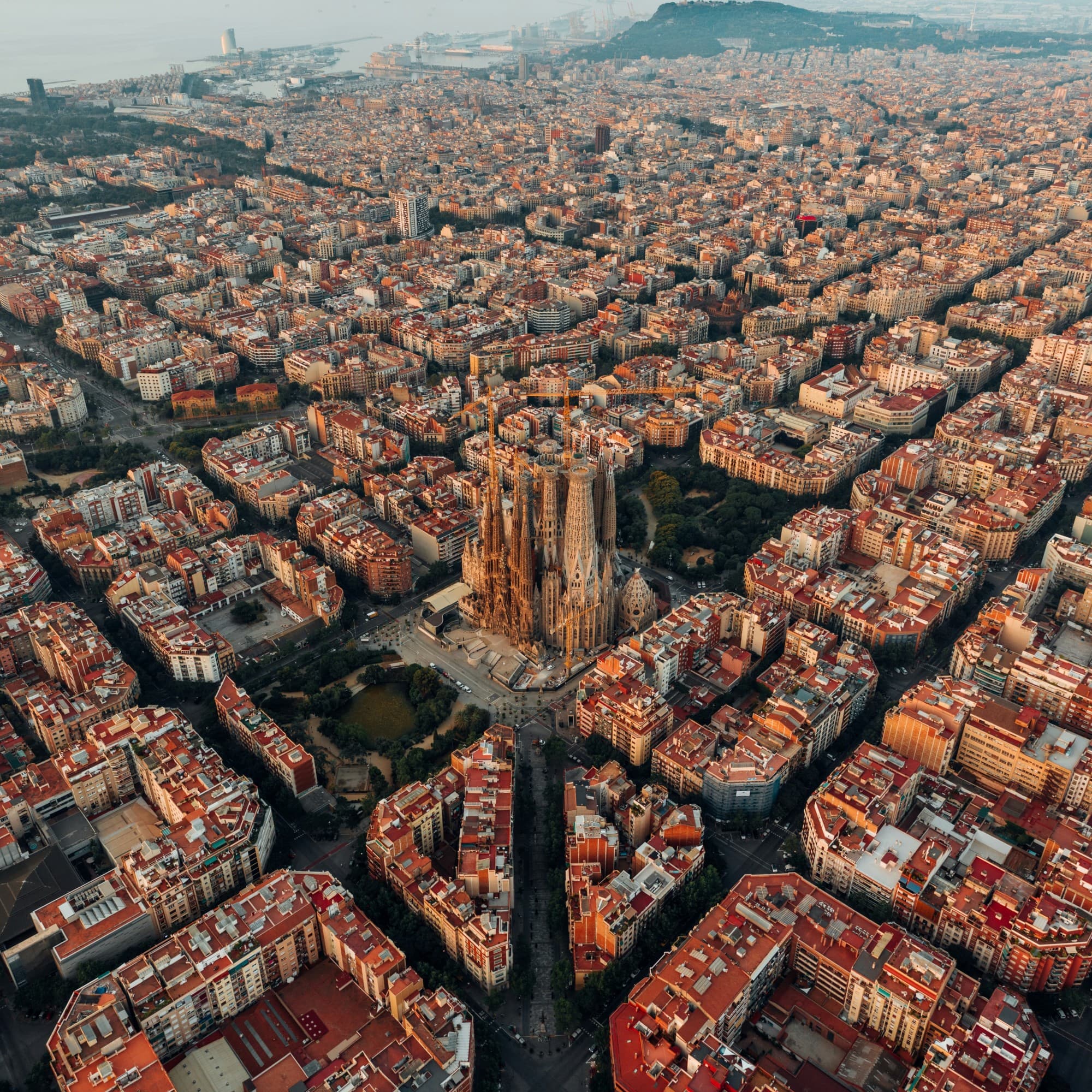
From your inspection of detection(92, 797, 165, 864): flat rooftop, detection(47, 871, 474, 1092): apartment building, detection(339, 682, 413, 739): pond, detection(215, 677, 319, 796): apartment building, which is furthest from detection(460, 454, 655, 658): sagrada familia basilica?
detection(92, 797, 165, 864): flat rooftop

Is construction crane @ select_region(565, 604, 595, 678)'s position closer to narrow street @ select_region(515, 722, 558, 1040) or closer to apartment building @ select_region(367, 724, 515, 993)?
narrow street @ select_region(515, 722, 558, 1040)

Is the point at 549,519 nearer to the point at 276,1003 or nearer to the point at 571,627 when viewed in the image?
the point at 571,627

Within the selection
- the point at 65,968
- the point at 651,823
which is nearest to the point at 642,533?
the point at 651,823

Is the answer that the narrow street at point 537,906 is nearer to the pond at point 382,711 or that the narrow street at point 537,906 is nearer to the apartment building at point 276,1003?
the apartment building at point 276,1003

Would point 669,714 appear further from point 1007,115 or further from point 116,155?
point 1007,115

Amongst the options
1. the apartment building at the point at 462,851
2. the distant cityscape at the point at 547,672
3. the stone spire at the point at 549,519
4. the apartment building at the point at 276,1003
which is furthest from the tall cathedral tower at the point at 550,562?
the apartment building at the point at 276,1003

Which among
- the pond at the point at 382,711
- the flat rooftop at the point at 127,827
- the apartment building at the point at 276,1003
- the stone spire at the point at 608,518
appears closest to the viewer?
the apartment building at the point at 276,1003
